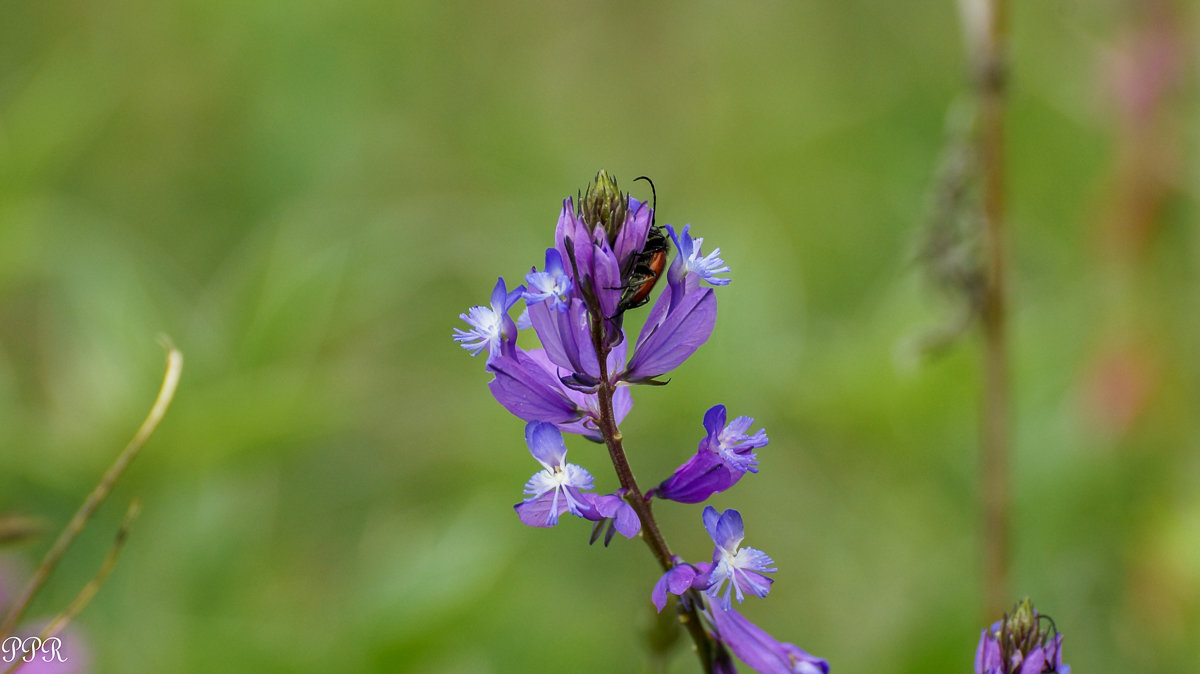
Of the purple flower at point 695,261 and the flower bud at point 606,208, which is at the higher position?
the purple flower at point 695,261

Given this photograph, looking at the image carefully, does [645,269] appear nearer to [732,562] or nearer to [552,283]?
[552,283]

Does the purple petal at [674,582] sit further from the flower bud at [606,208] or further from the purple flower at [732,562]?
the flower bud at [606,208]

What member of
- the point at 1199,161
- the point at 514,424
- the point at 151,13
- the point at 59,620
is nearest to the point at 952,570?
the point at 514,424

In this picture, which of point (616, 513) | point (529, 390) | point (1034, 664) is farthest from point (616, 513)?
point (1034, 664)

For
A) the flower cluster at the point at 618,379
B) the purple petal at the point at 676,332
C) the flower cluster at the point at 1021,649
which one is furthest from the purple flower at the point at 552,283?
the flower cluster at the point at 1021,649

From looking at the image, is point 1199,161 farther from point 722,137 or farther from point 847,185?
point 722,137

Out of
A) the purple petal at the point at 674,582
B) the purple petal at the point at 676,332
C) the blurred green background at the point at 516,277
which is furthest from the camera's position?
the blurred green background at the point at 516,277

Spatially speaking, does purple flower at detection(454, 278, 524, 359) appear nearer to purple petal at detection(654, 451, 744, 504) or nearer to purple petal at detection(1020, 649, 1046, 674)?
purple petal at detection(654, 451, 744, 504)
